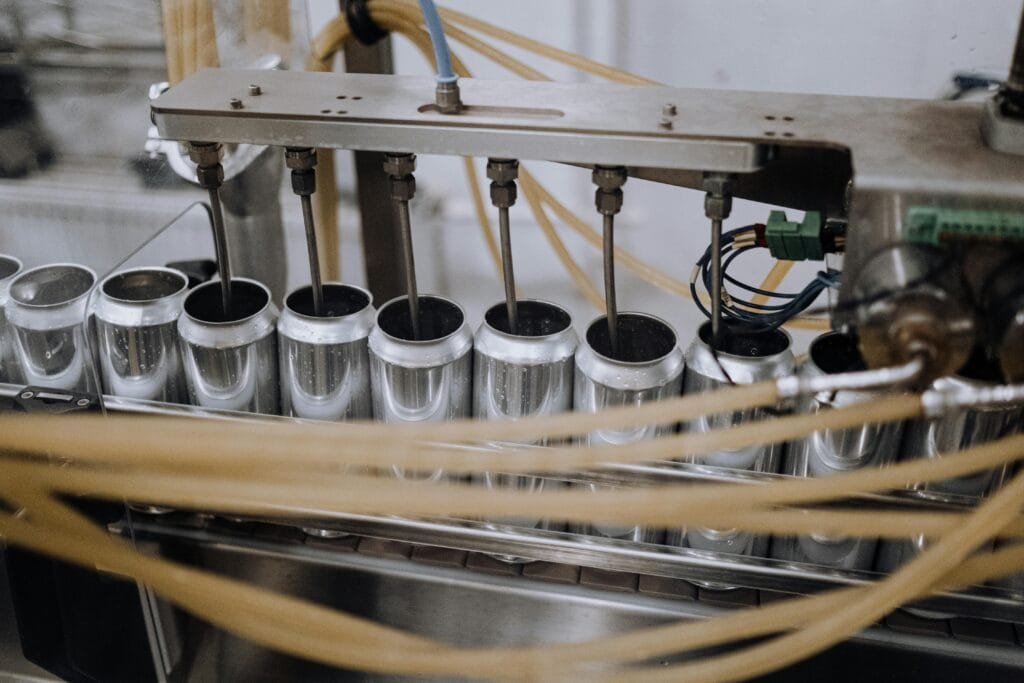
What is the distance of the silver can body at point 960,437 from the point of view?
60cm

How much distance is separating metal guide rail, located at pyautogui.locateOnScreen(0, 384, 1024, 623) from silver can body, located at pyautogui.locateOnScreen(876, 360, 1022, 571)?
0.4 inches

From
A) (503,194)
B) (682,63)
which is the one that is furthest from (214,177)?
(682,63)

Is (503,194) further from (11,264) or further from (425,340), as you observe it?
(11,264)

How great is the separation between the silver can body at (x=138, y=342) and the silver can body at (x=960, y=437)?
1.87ft

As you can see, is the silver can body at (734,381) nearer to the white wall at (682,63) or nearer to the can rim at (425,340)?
the can rim at (425,340)

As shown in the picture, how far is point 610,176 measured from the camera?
62cm

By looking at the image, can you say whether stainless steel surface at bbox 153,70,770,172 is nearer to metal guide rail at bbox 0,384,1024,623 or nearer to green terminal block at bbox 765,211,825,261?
green terminal block at bbox 765,211,825,261

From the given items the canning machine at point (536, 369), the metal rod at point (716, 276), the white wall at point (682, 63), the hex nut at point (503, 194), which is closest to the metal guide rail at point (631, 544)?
the canning machine at point (536, 369)

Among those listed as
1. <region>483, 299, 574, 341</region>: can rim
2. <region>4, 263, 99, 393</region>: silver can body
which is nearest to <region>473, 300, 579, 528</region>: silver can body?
<region>483, 299, 574, 341</region>: can rim

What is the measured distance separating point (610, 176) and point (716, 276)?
0.34 feet

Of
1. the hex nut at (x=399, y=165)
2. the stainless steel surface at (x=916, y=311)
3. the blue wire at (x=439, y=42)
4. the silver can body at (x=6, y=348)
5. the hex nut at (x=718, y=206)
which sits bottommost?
the silver can body at (x=6, y=348)

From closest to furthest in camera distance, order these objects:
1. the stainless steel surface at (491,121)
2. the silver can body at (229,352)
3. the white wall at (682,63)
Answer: the stainless steel surface at (491,121), the silver can body at (229,352), the white wall at (682,63)

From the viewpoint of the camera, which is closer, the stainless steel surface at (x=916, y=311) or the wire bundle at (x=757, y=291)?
the stainless steel surface at (x=916, y=311)

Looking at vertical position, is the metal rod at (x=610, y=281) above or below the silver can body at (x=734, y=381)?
above
